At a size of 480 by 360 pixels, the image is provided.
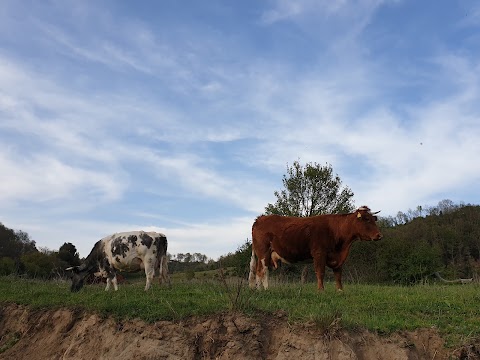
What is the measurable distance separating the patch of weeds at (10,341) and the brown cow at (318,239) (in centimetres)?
592

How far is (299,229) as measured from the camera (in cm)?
1299

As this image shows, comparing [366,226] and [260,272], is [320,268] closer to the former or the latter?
[366,226]

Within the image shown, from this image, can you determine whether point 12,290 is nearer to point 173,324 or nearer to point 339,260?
point 173,324

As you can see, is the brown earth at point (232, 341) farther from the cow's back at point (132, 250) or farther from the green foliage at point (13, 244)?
the green foliage at point (13, 244)

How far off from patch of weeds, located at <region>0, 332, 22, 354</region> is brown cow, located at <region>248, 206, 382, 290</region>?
592 centimetres

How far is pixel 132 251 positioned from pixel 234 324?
292 inches

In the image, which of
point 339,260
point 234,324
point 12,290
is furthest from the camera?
point 12,290

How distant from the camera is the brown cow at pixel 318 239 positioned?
1265cm

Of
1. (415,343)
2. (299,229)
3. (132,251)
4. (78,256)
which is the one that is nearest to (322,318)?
(415,343)

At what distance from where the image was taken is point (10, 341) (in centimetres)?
1073

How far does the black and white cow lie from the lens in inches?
570

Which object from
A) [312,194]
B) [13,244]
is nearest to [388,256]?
[312,194]

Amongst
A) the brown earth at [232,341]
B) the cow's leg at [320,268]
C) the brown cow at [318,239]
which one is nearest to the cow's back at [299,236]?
the brown cow at [318,239]

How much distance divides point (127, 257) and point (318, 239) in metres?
6.06
